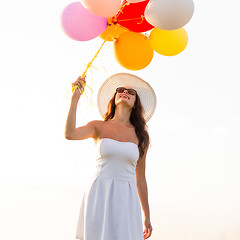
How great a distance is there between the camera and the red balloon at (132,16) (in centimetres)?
344

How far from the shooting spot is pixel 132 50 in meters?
3.54

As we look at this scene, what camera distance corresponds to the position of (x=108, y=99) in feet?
12.2

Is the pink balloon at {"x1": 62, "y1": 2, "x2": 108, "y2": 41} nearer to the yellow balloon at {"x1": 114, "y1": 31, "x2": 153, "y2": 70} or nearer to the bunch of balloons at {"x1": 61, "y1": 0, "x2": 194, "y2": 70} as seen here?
the bunch of balloons at {"x1": 61, "y1": 0, "x2": 194, "y2": 70}

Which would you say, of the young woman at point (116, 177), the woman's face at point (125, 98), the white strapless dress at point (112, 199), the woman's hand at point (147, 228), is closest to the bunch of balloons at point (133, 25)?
the woman's face at point (125, 98)

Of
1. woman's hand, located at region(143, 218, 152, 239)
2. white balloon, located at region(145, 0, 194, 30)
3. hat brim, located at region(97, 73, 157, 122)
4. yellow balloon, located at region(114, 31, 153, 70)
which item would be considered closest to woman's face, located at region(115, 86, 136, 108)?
hat brim, located at region(97, 73, 157, 122)

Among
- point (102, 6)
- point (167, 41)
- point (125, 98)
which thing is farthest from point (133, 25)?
point (125, 98)

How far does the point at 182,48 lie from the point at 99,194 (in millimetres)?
1651

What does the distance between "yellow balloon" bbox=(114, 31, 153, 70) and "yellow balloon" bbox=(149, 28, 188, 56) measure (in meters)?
0.07

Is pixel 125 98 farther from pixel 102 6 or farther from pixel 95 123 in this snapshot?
pixel 102 6

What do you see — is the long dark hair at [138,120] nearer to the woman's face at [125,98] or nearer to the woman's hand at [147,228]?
the woman's face at [125,98]

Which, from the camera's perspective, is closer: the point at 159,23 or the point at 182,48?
the point at 159,23

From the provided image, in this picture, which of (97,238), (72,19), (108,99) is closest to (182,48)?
(108,99)

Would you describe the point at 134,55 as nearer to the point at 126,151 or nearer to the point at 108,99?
the point at 108,99

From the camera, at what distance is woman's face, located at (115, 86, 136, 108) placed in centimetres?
349
